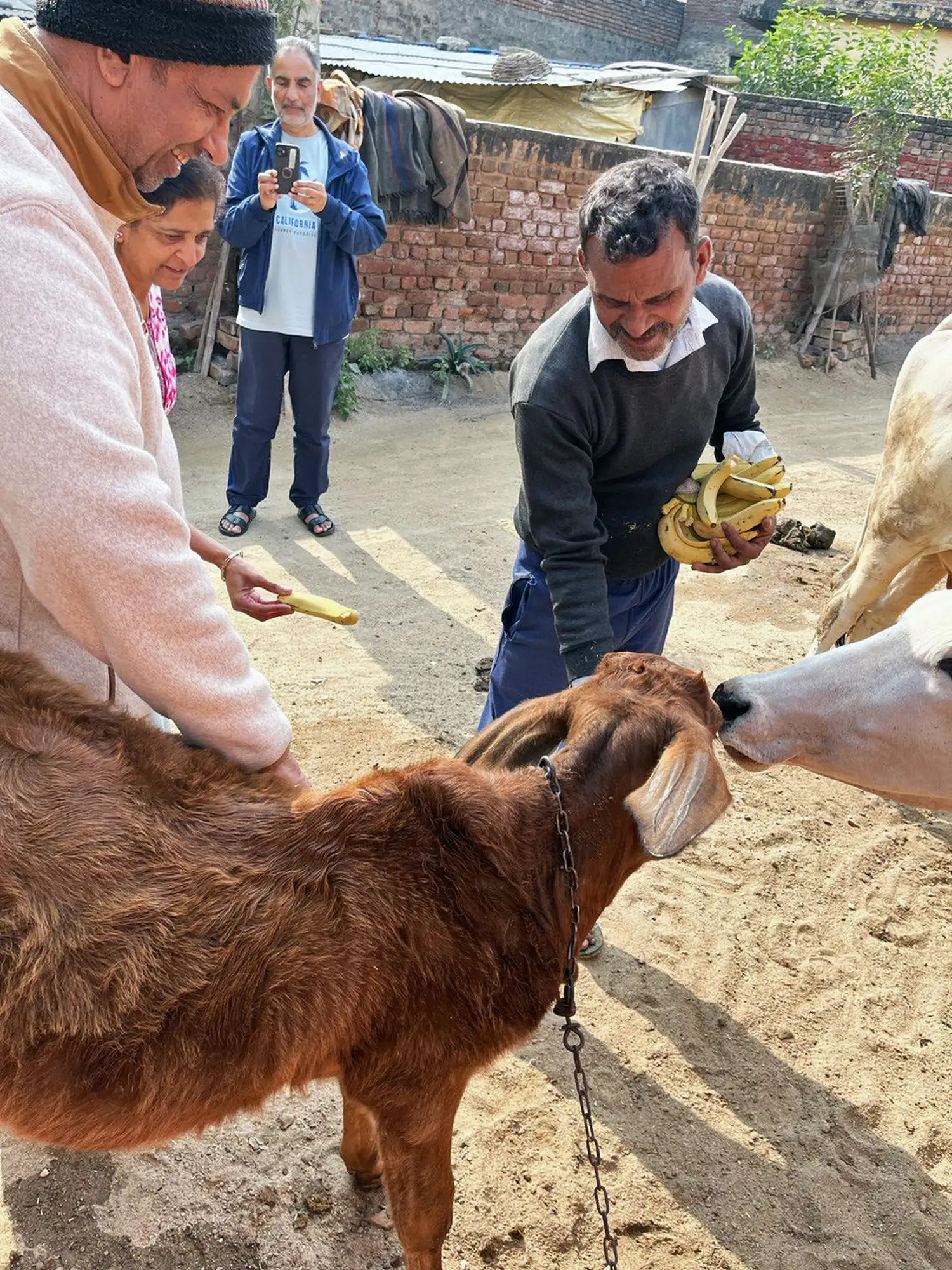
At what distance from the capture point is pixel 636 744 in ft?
6.89

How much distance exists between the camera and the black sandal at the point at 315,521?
636cm

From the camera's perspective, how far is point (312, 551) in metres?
6.12

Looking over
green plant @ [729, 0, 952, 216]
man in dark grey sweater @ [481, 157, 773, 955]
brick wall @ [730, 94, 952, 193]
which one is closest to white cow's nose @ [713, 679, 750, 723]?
man in dark grey sweater @ [481, 157, 773, 955]

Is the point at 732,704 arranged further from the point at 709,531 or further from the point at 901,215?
the point at 901,215

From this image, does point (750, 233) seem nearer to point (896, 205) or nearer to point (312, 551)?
point (896, 205)

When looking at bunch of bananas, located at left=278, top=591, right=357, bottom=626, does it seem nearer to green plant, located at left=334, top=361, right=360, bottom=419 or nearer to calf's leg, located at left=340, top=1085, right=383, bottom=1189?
calf's leg, located at left=340, top=1085, right=383, bottom=1189

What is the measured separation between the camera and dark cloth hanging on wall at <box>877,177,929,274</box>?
12.2 metres

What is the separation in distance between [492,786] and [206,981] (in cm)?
71

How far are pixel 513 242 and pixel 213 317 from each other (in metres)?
3.30

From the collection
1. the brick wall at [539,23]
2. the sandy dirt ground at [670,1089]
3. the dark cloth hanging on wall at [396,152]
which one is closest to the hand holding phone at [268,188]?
the sandy dirt ground at [670,1089]

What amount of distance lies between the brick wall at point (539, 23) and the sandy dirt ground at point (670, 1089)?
60.4 feet

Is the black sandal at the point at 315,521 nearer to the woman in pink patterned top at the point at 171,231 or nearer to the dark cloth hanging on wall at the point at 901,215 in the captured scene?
the woman in pink patterned top at the point at 171,231

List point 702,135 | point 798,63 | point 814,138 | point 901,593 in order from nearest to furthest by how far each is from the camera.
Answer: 1. point 901,593
2. point 702,135
3. point 814,138
4. point 798,63

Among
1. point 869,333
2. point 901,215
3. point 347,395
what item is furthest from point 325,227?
point 901,215
